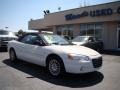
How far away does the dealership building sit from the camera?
61.2 ft

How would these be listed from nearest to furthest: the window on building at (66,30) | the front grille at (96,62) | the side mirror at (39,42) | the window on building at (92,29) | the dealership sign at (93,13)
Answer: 1. the front grille at (96,62)
2. the side mirror at (39,42)
3. the dealership sign at (93,13)
4. the window on building at (92,29)
5. the window on building at (66,30)

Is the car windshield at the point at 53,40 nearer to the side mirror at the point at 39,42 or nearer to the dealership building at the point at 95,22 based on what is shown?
the side mirror at the point at 39,42

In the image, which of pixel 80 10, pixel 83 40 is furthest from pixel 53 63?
pixel 80 10

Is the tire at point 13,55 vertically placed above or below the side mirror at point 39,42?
below

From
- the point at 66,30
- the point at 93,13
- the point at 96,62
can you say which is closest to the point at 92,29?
the point at 93,13

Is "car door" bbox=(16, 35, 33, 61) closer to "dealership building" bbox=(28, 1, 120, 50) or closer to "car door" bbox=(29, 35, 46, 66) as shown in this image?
"car door" bbox=(29, 35, 46, 66)

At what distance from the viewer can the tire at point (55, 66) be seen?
20.2ft

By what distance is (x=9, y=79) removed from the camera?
5.95 m

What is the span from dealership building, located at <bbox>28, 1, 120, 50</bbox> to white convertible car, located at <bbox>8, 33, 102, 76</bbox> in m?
12.5

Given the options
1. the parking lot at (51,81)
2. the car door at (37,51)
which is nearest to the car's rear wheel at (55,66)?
the parking lot at (51,81)

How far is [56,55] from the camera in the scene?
632 centimetres

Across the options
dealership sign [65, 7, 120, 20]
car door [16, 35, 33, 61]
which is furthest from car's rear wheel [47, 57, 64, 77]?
dealership sign [65, 7, 120, 20]

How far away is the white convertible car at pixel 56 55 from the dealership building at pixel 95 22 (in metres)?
12.5

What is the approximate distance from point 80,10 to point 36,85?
1731 centimetres
